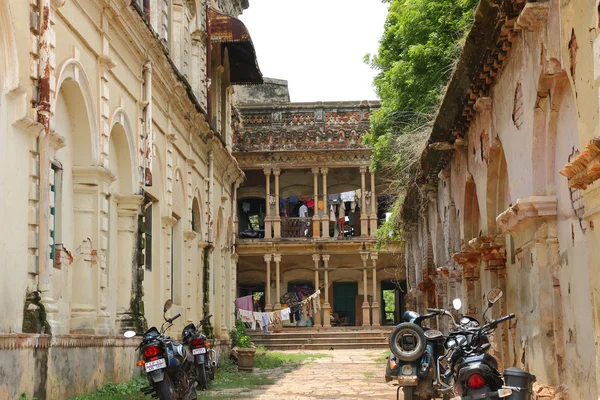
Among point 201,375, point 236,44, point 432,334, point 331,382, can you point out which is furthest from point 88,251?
point 236,44

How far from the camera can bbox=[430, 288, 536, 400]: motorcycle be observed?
252 inches

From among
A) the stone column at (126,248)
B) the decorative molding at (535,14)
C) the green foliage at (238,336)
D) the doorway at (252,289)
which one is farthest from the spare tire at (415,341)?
the doorway at (252,289)

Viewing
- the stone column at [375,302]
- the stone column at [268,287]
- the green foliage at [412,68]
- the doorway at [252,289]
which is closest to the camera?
the green foliage at [412,68]

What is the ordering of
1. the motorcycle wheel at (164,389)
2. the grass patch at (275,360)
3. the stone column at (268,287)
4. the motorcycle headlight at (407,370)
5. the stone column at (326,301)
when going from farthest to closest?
the stone column at (268,287) < the stone column at (326,301) < the grass patch at (275,360) < the motorcycle headlight at (407,370) < the motorcycle wheel at (164,389)

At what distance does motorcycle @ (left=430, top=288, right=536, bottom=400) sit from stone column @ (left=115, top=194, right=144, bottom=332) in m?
7.12

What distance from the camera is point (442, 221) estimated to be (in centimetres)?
1725

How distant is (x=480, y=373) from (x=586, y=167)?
1.69 m

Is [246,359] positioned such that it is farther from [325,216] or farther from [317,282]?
[325,216]

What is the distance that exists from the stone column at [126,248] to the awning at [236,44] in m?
9.83

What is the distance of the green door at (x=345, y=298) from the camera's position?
125 ft

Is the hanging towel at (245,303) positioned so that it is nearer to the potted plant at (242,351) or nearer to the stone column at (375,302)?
the stone column at (375,302)

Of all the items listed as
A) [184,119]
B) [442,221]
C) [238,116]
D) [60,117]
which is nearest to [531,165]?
[60,117]

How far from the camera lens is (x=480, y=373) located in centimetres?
675

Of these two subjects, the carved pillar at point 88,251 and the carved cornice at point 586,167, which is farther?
the carved pillar at point 88,251
